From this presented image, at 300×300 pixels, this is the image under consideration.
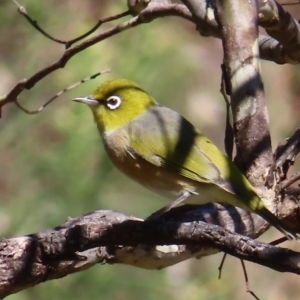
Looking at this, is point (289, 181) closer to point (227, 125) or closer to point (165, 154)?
point (227, 125)

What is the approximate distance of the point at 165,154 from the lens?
4.19 metres

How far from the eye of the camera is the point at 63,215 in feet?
18.3

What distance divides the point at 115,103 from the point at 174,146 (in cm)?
59

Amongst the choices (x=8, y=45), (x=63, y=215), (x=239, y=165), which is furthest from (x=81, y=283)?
(x=8, y=45)

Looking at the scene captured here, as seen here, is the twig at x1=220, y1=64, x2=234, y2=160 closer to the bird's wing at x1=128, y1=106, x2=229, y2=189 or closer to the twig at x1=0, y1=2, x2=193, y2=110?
the bird's wing at x1=128, y1=106, x2=229, y2=189

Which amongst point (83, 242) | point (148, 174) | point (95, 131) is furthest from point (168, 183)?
point (95, 131)

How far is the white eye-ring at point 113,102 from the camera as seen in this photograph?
4.62 meters

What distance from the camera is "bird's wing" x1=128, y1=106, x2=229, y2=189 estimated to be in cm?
409

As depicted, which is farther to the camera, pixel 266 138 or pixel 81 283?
pixel 81 283

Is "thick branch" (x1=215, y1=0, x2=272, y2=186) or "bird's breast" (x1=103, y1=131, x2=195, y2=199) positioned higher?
"thick branch" (x1=215, y1=0, x2=272, y2=186)

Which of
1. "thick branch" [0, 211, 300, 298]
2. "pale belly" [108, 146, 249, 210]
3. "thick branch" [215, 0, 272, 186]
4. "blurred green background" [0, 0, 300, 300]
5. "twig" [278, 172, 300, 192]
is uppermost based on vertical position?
"thick branch" [215, 0, 272, 186]

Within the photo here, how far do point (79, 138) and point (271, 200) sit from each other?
2.65m

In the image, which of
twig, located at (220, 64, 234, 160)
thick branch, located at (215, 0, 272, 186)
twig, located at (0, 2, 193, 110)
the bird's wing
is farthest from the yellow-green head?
thick branch, located at (215, 0, 272, 186)

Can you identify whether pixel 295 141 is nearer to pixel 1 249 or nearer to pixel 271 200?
pixel 271 200
